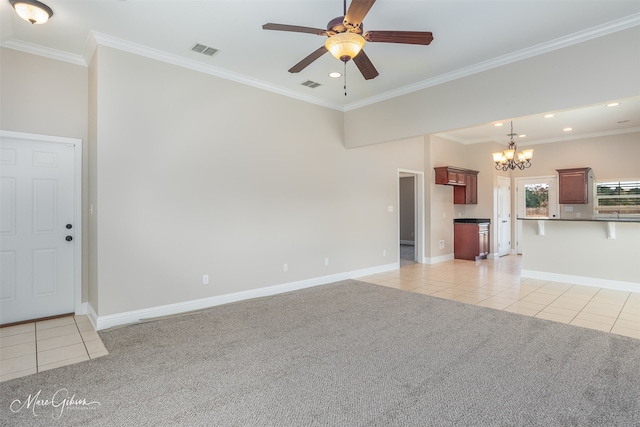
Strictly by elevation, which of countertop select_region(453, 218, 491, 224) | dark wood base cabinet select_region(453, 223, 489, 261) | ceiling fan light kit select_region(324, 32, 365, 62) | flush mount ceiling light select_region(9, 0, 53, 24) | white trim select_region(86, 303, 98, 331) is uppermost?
flush mount ceiling light select_region(9, 0, 53, 24)

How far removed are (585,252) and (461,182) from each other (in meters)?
3.21

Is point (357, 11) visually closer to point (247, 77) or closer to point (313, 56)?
point (313, 56)

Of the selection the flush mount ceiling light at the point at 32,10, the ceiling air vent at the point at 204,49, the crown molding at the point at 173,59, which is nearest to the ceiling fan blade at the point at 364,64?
the ceiling air vent at the point at 204,49

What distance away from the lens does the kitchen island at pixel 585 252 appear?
16.7 ft

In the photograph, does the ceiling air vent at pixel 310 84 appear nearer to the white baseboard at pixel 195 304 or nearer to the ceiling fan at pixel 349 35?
the ceiling fan at pixel 349 35

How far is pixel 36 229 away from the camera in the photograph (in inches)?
148

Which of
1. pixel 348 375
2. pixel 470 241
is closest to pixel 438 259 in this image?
pixel 470 241

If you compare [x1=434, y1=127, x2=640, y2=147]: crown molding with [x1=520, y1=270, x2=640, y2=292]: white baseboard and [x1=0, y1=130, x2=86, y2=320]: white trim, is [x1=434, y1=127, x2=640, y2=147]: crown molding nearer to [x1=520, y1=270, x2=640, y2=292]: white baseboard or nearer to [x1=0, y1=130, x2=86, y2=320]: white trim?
[x1=520, y1=270, x2=640, y2=292]: white baseboard

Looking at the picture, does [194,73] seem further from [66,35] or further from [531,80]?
[531,80]

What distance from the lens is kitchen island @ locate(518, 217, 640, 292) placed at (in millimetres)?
5086

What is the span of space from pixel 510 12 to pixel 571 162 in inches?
263

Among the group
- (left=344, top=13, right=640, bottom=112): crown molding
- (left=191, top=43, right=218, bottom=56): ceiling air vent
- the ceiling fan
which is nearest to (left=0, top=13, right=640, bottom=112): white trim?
(left=344, top=13, right=640, bottom=112): crown molding

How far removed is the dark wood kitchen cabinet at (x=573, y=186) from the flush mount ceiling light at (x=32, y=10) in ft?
31.9

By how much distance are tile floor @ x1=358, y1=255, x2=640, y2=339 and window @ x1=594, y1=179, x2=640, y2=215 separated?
267 cm
